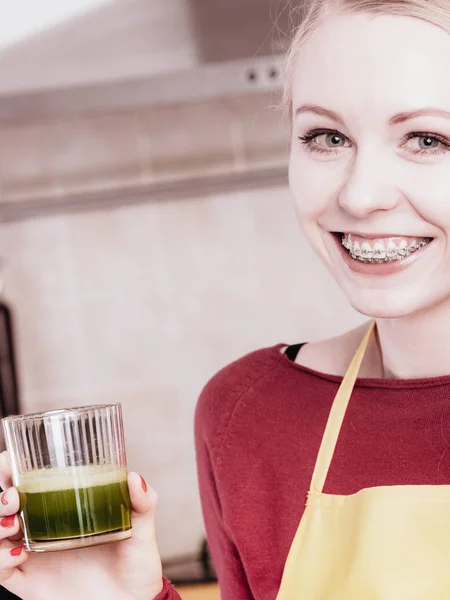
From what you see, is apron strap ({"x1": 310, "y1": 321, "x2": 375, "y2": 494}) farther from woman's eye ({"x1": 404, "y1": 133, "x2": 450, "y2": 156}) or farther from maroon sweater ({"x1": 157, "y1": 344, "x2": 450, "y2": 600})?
woman's eye ({"x1": 404, "y1": 133, "x2": 450, "y2": 156})

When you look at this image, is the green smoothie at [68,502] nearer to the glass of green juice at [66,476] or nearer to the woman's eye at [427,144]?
the glass of green juice at [66,476]

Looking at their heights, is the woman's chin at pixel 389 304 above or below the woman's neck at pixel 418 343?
above

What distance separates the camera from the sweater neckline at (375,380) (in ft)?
3.93

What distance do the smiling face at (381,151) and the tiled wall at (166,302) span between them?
1.42 m

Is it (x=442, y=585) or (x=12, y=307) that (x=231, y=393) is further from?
(x=12, y=307)

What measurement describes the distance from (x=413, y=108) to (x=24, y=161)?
1.75 meters

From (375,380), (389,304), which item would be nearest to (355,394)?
(375,380)

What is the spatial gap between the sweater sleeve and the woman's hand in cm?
23

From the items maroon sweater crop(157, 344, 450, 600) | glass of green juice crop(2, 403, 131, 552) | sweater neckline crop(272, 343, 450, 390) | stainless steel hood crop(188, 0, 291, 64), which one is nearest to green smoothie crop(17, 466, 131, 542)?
glass of green juice crop(2, 403, 131, 552)

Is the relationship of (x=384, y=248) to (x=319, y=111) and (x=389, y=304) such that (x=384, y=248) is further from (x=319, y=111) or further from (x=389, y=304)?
(x=319, y=111)

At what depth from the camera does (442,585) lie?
1.08m

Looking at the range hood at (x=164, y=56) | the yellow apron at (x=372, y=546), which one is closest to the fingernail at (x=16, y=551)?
the yellow apron at (x=372, y=546)

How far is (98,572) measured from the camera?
3.68ft

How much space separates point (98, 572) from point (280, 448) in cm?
31
